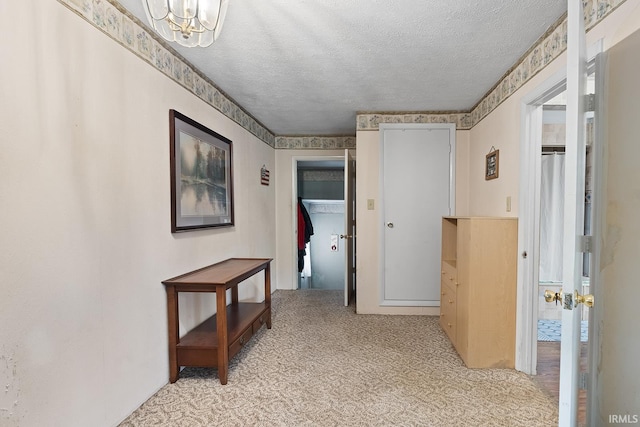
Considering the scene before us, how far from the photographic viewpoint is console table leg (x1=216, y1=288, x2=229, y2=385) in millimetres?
1920

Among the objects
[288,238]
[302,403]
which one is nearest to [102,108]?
[302,403]

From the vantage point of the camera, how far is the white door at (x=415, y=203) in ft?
10.7

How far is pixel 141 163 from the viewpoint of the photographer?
1730 mm

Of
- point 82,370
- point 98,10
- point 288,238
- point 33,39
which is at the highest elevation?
point 98,10

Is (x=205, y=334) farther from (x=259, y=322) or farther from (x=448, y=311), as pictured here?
(x=448, y=311)

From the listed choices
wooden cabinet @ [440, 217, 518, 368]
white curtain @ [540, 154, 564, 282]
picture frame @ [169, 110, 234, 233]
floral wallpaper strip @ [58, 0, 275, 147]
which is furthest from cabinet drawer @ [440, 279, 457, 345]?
floral wallpaper strip @ [58, 0, 275, 147]

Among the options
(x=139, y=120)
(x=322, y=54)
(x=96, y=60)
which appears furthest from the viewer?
(x=322, y=54)

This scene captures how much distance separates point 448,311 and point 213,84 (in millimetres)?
2856

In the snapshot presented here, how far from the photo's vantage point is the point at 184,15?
1.16 m

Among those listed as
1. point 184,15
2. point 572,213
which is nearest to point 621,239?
point 572,213

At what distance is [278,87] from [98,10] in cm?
Answer: 133

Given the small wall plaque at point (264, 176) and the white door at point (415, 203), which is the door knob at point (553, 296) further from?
the small wall plaque at point (264, 176)

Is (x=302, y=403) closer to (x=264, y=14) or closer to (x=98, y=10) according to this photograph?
(x=264, y=14)

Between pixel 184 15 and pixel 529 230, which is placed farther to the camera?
pixel 529 230
